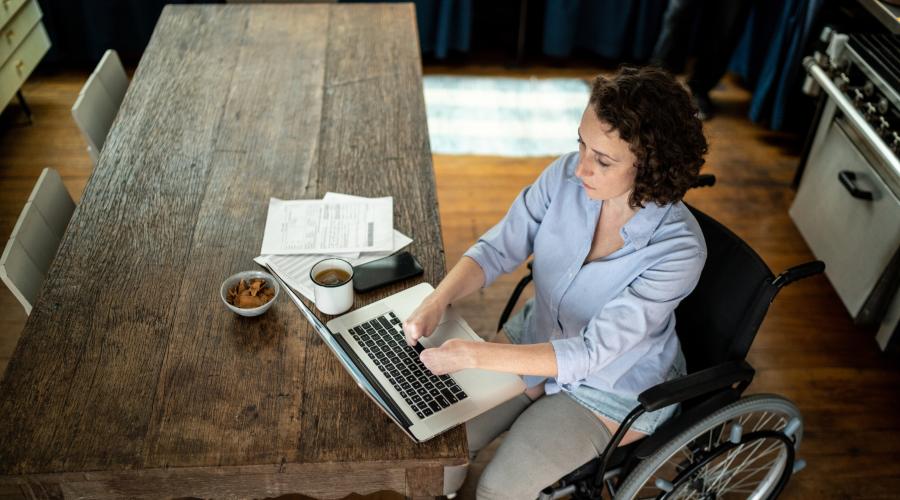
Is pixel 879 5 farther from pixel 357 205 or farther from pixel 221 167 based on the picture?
pixel 221 167

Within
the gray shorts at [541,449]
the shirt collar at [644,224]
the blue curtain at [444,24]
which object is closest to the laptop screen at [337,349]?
the gray shorts at [541,449]

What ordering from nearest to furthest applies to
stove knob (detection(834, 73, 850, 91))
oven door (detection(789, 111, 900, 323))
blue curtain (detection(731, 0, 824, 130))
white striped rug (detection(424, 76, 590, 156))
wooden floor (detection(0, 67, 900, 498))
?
1. wooden floor (detection(0, 67, 900, 498))
2. oven door (detection(789, 111, 900, 323))
3. stove knob (detection(834, 73, 850, 91))
4. blue curtain (detection(731, 0, 824, 130))
5. white striped rug (detection(424, 76, 590, 156))

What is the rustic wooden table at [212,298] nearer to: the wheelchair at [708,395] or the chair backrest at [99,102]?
the chair backrest at [99,102]

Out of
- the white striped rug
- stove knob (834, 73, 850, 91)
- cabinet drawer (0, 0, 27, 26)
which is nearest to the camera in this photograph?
stove knob (834, 73, 850, 91)

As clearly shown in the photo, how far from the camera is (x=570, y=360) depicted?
4.79ft

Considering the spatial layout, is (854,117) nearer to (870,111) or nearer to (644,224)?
(870,111)

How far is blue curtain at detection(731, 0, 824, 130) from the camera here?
10.6 feet

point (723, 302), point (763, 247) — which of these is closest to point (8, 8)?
point (723, 302)

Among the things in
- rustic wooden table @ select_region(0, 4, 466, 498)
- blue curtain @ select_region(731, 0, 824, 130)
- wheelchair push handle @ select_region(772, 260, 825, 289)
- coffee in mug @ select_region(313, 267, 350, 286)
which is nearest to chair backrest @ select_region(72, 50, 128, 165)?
rustic wooden table @ select_region(0, 4, 466, 498)

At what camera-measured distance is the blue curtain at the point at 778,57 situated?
325 cm

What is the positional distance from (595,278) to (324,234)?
0.56m

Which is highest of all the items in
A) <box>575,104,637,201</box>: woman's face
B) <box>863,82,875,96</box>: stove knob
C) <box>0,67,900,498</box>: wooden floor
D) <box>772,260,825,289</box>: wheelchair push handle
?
<box>575,104,637,201</box>: woman's face

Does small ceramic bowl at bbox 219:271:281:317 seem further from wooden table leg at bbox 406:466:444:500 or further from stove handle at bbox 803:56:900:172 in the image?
stove handle at bbox 803:56:900:172

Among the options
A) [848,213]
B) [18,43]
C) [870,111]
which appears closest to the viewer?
[870,111]
